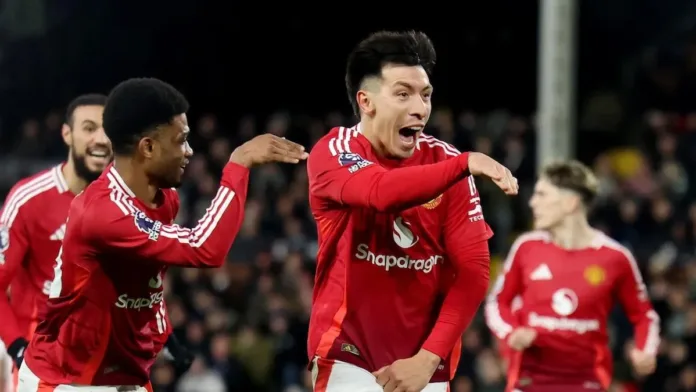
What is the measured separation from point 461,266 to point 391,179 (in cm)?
61

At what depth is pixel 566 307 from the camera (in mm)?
7273

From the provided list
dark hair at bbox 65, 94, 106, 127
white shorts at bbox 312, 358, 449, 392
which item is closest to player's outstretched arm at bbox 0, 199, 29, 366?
dark hair at bbox 65, 94, 106, 127

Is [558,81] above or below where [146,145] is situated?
→ above

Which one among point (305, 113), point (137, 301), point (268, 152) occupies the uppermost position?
point (305, 113)

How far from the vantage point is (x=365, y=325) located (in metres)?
4.90

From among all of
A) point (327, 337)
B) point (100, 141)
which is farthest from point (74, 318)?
point (100, 141)

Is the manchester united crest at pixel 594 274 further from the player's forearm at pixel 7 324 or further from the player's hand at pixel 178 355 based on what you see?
the player's forearm at pixel 7 324

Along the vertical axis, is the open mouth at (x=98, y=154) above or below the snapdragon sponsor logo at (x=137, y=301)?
above

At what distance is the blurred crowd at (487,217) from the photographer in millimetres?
11945

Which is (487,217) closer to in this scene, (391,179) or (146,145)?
(146,145)

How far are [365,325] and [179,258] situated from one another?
30.0 inches

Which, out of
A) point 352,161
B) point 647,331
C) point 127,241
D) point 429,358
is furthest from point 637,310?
point 127,241

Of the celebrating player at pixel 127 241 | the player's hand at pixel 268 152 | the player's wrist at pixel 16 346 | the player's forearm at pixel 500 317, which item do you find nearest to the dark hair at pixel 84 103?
the player's wrist at pixel 16 346

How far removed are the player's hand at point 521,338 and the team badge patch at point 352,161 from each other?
8.84 ft
